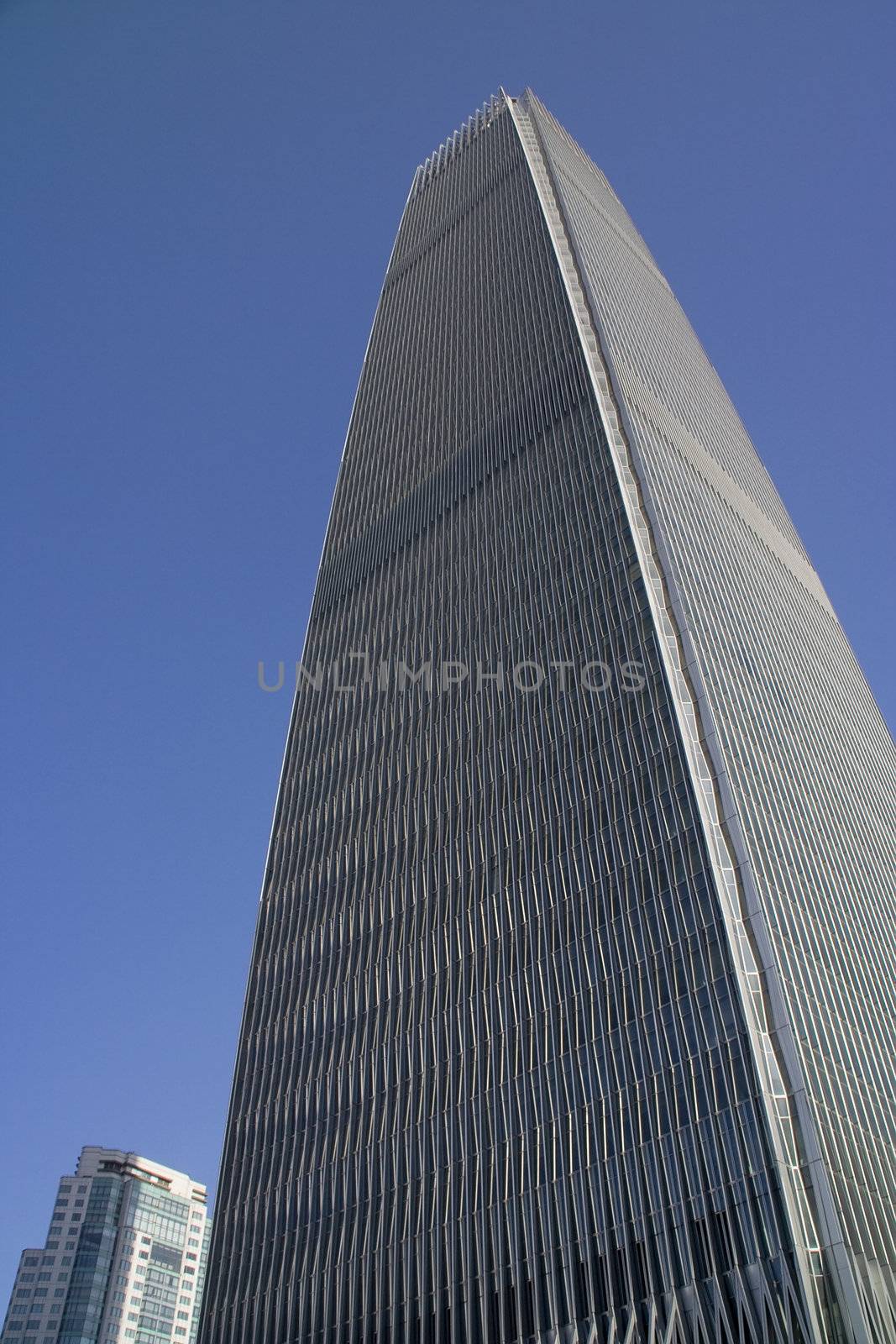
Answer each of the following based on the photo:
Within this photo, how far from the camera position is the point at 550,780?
217ft

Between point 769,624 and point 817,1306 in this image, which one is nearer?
point 817,1306

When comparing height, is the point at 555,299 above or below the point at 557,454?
above

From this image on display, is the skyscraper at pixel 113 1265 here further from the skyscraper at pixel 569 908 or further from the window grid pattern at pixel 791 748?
the window grid pattern at pixel 791 748

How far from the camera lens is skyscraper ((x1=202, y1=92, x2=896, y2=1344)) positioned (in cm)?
4606

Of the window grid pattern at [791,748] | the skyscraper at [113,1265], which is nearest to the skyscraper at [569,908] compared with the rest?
the window grid pattern at [791,748]

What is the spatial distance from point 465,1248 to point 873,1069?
66.2ft

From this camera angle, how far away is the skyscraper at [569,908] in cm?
4606

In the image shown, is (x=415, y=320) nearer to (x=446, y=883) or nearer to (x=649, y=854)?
(x=446, y=883)

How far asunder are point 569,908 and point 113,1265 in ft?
369

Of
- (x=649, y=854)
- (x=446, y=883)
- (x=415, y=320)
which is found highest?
(x=415, y=320)

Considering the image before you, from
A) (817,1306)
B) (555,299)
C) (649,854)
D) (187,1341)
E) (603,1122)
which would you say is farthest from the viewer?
(187,1341)

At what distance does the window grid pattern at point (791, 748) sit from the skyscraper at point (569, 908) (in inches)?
11.9

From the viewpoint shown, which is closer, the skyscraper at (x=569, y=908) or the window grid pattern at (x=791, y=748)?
the window grid pattern at (x=791, y=748)

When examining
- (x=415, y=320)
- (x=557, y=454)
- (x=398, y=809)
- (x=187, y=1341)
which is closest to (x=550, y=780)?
(x=398, y=809)
